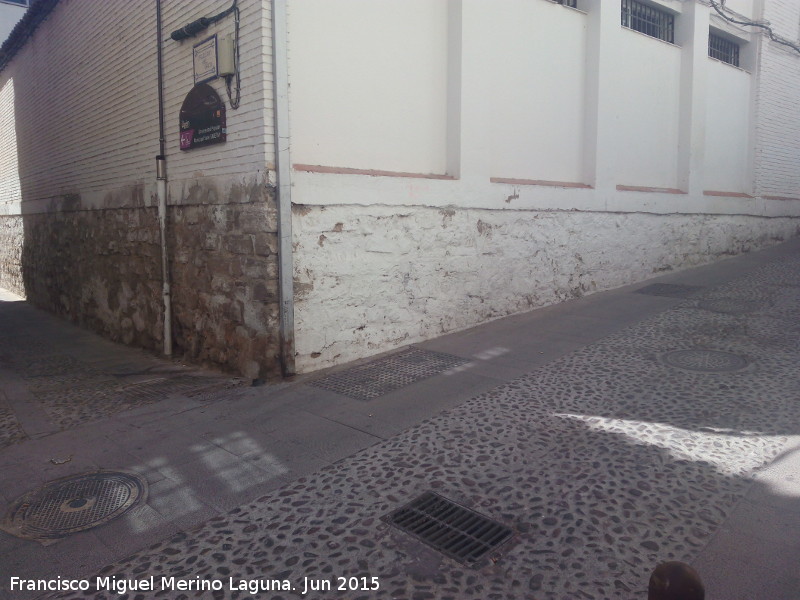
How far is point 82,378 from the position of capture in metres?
7.21

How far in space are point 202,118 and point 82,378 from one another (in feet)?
10.4

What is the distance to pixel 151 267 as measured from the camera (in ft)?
27.0

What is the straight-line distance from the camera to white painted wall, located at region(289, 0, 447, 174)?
620 centimetres

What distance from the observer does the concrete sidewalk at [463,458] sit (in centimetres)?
303

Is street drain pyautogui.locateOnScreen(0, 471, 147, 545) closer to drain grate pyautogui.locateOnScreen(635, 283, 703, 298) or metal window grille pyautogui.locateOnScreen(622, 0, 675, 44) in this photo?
drain grate pyautogui.locateOnScreen(635, 283, 703, 298)

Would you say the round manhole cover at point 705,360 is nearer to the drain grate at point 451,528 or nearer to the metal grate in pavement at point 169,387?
the drain grate at point 451,528

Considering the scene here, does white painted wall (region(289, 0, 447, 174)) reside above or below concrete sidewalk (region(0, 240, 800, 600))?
above

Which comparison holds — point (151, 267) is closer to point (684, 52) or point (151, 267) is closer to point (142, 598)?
point (142, 598)

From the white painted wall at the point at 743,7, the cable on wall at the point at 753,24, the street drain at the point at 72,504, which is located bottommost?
the street drain at the point at 72,504

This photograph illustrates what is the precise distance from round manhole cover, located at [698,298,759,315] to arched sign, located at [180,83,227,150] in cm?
629

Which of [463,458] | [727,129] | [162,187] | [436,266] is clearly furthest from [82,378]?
[727,129]

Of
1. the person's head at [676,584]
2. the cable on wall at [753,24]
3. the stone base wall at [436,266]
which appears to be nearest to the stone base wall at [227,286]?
the stone base wall at [436,266]

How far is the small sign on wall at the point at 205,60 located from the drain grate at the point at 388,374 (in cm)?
325

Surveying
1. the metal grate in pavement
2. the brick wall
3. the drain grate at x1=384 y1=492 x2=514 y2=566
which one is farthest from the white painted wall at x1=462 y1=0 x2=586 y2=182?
the drain grate at x1=384 y1=492 x2=514 y2=566
